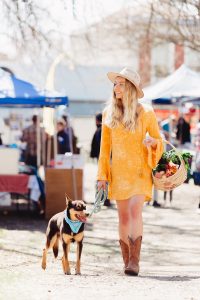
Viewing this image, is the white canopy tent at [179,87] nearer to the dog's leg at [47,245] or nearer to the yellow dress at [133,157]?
the dog's leg at [47,245]

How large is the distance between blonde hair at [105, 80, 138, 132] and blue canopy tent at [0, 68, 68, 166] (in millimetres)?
5442

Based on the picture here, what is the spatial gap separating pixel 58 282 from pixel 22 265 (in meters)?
1.68

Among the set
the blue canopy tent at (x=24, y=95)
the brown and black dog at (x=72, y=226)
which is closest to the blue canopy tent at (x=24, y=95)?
the blue canopy tent at (x=24, y=95)

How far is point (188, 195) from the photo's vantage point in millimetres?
18094

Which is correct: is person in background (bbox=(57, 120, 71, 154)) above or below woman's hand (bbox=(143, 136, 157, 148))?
below

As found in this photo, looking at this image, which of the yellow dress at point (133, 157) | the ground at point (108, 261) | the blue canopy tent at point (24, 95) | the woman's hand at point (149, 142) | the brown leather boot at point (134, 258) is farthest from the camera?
the blue canopy tent at point (24, 95)

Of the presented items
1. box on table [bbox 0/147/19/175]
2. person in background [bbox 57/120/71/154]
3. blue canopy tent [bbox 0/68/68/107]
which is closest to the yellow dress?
blue canopy tent [bbox 0/68/68/107]

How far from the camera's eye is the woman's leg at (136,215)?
7.64 meters

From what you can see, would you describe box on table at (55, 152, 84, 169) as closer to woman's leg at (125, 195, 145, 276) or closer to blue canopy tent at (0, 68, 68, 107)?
blue canopy tent at (0, 68, 68, 107)

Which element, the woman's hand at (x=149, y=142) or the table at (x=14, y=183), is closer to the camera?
the woman's hand at (x=149, y=142)

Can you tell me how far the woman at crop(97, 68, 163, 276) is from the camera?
7551mm

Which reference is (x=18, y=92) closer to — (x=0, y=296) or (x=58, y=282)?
(x=58, y=282)

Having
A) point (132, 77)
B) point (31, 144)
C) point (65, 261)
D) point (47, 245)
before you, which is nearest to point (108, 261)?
point (47, 245)

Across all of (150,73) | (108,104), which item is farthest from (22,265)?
(150,73)
